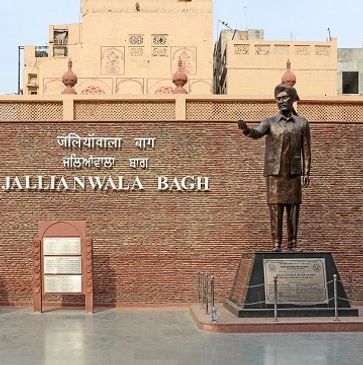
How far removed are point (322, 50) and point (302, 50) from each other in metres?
0.72

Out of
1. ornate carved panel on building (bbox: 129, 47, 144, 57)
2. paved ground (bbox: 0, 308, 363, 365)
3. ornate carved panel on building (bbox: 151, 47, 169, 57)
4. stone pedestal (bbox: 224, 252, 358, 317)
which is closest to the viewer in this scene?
paved ground (bbox: 0, 308, 363, 365)

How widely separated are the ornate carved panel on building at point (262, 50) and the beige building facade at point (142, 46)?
7.04 ft

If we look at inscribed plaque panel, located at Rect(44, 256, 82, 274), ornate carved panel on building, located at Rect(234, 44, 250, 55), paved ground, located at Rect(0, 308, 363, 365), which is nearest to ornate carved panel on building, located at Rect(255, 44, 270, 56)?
ornate carved panel on building, located at Rect(234, 44, 250, 55)

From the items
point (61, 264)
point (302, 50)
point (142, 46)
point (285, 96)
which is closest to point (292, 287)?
point (285, 96)

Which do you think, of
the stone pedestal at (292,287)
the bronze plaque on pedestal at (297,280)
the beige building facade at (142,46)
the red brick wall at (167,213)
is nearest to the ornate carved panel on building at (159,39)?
the beige building facade at (142,46)

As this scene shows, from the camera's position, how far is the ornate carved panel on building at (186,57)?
24.4 meters

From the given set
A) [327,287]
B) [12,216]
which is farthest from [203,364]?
[12,216]

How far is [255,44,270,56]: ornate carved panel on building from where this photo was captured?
25719 millimetres

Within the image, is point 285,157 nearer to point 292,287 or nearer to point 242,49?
point 292,287

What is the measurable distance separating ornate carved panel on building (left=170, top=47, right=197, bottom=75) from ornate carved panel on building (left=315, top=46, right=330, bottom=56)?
4.61m

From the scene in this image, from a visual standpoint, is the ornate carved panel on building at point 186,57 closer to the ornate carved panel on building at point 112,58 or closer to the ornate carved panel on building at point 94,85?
the ornate carved panel on building at point 112,58

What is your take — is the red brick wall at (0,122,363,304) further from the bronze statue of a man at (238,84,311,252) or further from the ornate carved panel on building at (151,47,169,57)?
the ornate carved panel on building at (151,47,169,57)

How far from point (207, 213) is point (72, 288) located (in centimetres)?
318

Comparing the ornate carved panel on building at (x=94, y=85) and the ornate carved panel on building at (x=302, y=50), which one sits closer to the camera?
the ornate carved panel on building at (x=94, y=85)
